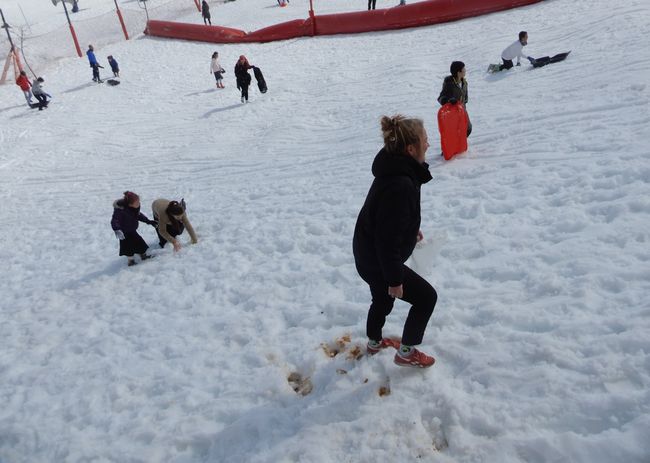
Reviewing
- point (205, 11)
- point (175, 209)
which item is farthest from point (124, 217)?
point (205, 11)

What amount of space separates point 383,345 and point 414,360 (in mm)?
408

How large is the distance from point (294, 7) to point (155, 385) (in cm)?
2983

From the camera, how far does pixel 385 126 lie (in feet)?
9.65

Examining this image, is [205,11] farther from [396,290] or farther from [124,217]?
[396,290]

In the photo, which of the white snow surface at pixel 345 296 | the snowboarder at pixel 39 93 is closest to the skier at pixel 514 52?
the white snow surface at pixel 345 296

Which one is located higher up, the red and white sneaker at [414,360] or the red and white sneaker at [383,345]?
the red and white sneaker at [414,360]

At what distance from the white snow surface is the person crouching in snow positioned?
35cm

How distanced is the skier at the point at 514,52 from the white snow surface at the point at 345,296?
468 millimetres

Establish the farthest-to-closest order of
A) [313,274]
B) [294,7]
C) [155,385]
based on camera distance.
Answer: [294,7] < [313,274] < [155,385]

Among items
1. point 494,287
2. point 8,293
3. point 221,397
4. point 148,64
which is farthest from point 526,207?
point 148,64

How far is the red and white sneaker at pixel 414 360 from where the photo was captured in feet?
12.1

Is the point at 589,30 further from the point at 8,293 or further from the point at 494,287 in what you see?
the point at 8,293

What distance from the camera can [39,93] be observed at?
17.3 meters

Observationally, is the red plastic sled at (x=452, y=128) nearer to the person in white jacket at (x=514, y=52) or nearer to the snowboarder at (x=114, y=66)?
the person in white jacket at (x=514, y=52)
